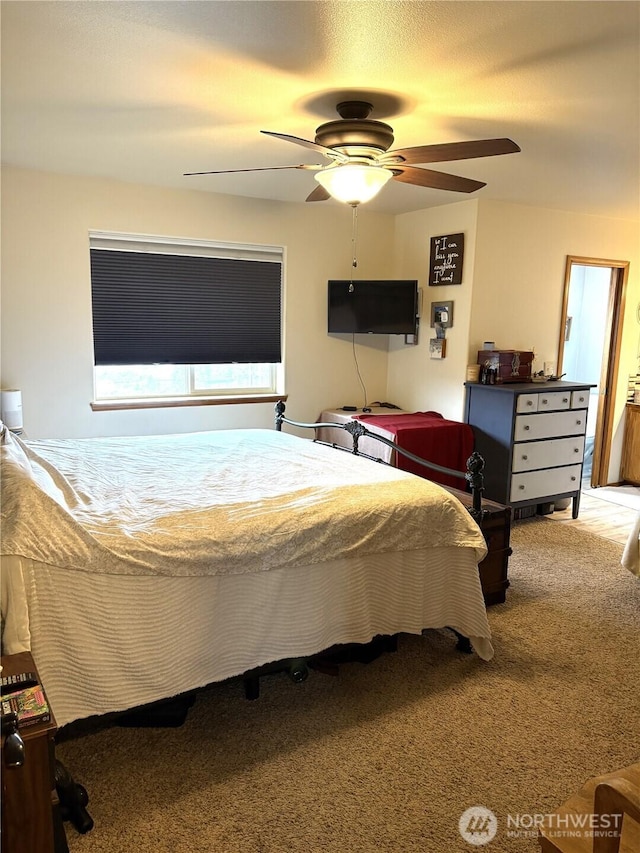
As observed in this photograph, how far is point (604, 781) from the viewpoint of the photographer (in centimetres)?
118

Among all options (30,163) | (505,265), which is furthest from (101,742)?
(505,265)

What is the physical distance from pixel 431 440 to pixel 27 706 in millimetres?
3364

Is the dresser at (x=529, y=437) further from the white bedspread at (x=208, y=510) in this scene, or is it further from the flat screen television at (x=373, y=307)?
the white bedspread at (x=208, y=510)

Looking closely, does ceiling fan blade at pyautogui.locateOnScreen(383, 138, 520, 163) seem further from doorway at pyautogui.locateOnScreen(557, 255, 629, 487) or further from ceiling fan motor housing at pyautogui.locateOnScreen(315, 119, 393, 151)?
doorway at pyautogui.locateOnScreen(557, 255, 629, 487)

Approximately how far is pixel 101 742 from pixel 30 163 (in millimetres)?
3327

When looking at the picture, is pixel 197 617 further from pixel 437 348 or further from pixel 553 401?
pixel 437 348

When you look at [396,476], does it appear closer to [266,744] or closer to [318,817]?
[266,744]

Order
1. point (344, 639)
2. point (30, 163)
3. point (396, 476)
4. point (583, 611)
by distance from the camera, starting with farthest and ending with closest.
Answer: point (30, 163), point (583, 611), point (396, 476), point (344, 639)

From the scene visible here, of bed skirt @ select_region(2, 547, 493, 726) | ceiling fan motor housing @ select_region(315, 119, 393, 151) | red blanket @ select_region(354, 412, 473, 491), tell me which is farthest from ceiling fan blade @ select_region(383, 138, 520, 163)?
red blanket @ select_region(354, 412, 473, 491)

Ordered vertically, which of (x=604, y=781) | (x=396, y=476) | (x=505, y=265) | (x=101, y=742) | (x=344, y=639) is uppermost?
(x=505, y=265)

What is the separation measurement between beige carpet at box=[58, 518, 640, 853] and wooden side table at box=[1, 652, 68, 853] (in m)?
0.35

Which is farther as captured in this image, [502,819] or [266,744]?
[266,744]

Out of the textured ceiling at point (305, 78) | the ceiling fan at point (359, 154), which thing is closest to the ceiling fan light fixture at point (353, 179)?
the ceiling fan at point (359, 154)

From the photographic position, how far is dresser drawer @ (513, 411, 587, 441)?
169 inches
